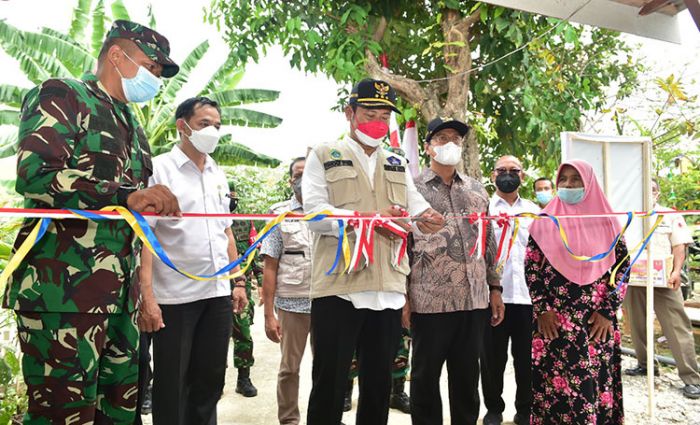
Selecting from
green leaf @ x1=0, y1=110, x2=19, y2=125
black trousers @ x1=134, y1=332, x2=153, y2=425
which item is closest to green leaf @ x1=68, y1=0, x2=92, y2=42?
green leaf @ x1=0, y1=110, x2=19, y2=125

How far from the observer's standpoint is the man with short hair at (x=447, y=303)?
9.65 feet

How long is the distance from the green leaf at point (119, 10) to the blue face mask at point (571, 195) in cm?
1003

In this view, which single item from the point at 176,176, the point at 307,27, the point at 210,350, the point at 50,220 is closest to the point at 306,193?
the point at 176,176

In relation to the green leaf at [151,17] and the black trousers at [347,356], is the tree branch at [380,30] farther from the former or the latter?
the green leaf at [151,17]

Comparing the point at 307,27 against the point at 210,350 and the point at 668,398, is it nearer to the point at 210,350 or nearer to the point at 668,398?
the point at 210,350

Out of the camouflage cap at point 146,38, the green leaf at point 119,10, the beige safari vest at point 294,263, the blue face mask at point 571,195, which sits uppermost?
the green leaf at point 119,10

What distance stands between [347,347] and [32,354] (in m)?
1.27

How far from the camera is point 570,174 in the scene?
129 inches

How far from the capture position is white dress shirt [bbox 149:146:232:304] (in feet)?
8.39

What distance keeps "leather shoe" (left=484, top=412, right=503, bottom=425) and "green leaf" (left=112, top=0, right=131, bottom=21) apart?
10214 millimetres

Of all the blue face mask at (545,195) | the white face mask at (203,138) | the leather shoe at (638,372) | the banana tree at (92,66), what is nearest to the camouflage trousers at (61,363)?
the white face mask at (203,138)

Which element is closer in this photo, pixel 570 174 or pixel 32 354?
pixel 32 354

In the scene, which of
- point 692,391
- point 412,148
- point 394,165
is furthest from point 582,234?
point 412,148

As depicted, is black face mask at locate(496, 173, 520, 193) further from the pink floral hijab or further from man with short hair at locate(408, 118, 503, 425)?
man with short hair at locate(408, 118, 503, 425)
